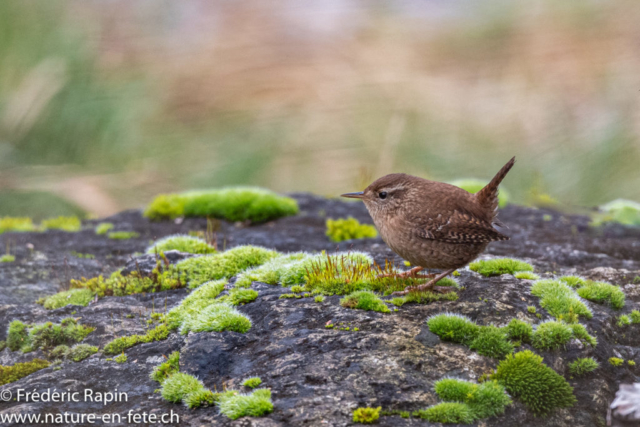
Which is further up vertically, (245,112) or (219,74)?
(219,74)

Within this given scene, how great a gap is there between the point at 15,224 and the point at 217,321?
7.99 m

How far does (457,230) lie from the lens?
603cm

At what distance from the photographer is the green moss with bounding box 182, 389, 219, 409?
200 inches

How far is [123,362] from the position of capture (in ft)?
19.9

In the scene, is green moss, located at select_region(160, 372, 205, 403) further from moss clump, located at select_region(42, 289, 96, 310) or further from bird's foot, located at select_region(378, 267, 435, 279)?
moss clump, located at select_region(42, 289, 96, 310)

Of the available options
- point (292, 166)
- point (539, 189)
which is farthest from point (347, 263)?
point (539, 189)

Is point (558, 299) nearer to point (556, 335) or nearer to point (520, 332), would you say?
point (556, 335)

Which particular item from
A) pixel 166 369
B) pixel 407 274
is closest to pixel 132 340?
pixel 166 369

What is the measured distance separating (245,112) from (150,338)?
817 cm

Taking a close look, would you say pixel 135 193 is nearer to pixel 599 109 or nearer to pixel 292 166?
pixel 292 166

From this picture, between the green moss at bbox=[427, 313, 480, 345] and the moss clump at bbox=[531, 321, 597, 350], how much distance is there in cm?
64

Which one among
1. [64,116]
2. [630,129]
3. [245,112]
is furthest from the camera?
[245,112]

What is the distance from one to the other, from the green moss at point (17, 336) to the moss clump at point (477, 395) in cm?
510

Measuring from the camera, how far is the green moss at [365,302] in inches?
245
